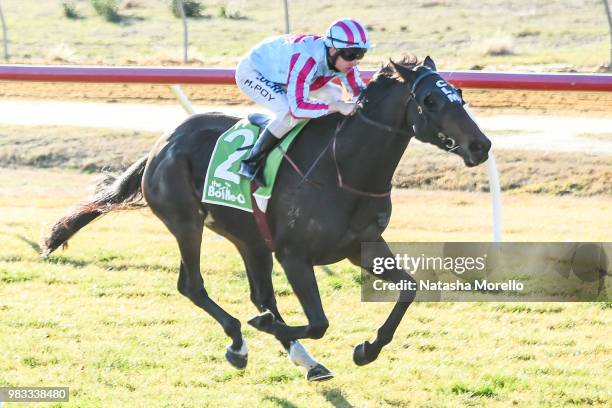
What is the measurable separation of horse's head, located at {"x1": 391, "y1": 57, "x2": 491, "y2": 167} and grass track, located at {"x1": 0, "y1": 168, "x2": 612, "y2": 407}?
1.26 meters

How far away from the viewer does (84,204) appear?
22.2 ft

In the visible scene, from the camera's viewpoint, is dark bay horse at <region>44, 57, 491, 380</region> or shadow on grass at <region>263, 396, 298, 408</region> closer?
dark bay horse at <region>44, 57, 491, 380</region>

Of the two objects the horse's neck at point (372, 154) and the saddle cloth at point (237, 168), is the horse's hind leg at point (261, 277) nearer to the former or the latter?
the saddle cloth at point (237, 168)

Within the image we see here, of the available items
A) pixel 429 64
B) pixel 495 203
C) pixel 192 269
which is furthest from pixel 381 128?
pixel 495 203

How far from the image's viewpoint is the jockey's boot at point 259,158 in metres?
5.59

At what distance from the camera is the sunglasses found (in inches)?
207

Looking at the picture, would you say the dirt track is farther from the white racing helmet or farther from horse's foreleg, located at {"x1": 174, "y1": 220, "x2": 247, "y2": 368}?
the white racing helmet

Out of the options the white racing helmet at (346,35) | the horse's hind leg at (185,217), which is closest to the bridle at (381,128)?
the white racing helmet at (346,35)

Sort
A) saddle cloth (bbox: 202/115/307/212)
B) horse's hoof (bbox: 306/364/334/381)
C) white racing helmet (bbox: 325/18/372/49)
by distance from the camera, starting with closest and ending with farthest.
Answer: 1. white racing helmet (bbox: 325/18/372/49)
2. horse's hoof (bbox: 306/364/334/381)
3. saddle cloth (bbox: 202/115/307/212)

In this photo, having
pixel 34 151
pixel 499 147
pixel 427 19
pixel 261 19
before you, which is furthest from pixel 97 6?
pixel 499 147

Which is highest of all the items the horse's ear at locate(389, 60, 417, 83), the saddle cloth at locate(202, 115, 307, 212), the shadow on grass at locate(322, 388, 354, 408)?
the horse's ear at locate(389, 60, 417, 83)

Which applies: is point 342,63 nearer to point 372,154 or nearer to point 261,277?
point 372,154

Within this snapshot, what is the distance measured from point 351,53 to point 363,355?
1458 mm

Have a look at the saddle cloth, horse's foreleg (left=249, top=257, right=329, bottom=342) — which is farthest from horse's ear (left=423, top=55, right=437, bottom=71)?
horse's foreleg (left=249, top=257, right=329, bottom=342)
